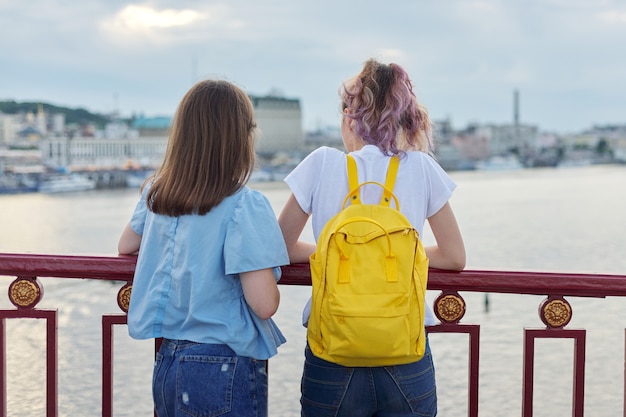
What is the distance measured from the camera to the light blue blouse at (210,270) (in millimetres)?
1399

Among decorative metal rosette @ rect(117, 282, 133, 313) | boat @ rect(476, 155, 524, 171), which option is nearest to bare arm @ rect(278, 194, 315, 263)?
decorative metal rosette @ rect(117, 282, 133, 313)

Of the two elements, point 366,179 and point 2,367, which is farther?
point 2,367

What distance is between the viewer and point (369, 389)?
4.72 ft

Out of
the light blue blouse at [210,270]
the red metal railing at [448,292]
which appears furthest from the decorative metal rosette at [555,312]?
the light blue blouse at [210,270]

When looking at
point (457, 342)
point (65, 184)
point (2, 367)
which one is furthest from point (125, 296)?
point (65, 184)

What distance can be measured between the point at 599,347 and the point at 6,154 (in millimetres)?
54708

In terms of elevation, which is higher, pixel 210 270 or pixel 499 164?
pixel 210 270

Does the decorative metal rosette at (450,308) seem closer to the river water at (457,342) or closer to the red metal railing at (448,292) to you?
the red metal railing at (448,292)

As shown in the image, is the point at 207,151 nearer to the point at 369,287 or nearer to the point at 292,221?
the point at 292,221

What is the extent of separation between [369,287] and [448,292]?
365 millimetres

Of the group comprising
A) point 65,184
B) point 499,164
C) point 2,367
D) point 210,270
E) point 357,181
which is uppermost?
point 357,181

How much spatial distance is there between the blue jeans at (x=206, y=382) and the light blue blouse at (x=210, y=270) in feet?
0.07

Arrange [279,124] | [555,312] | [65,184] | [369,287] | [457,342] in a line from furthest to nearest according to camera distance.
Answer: [279,124] → [65,184] → [457,342] → [555,312] → [369,287]

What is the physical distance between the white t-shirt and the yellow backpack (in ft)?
0.29
